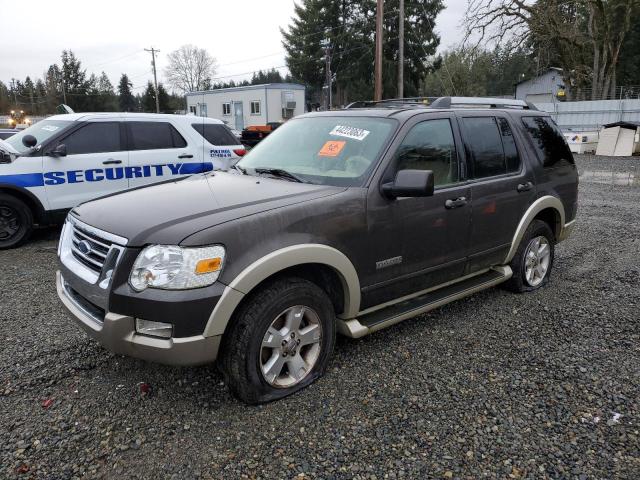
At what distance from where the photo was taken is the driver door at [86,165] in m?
6.62

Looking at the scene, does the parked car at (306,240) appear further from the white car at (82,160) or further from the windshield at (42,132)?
the windshield at (42,132)

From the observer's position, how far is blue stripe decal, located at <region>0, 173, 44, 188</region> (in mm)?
6320

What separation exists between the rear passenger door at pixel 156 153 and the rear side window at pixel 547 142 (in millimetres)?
4714

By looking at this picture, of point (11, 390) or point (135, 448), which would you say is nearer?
point (135, 448)

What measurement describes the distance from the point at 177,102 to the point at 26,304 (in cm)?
7804

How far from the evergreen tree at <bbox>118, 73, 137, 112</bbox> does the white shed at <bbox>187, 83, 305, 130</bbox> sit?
5338 centimetres

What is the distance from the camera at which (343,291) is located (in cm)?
329

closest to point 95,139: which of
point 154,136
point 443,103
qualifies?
point 154,136

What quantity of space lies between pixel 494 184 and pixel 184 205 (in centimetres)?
260

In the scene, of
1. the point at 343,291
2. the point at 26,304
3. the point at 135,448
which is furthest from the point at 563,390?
the point at 26,304

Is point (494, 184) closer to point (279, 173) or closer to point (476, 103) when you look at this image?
point (476, 103)

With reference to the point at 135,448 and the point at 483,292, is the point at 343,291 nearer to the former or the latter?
the point at 135,448

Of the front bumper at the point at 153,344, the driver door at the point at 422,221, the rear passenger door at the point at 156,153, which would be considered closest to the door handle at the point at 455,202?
the driver door at the point at 422,221

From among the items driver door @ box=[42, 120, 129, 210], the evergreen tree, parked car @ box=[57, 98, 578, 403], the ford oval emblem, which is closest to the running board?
parked car @ box=[57, 98, 578, 403]
